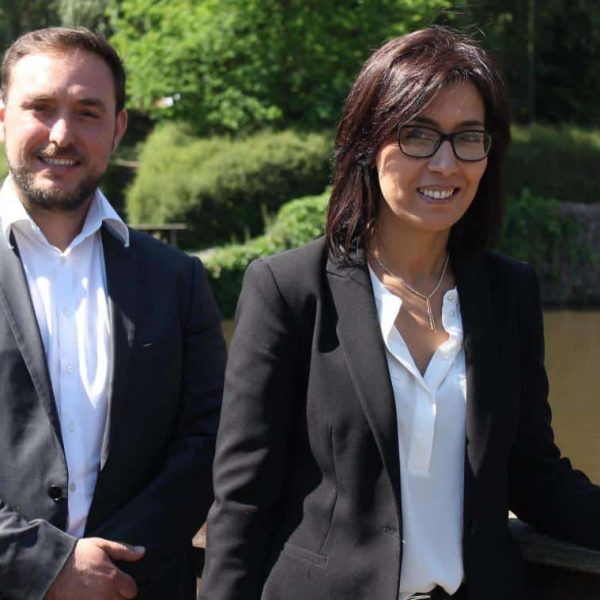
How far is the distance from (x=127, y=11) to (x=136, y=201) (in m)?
5.90

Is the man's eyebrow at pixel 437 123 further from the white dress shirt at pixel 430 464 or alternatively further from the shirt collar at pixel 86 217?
the shirt collar at pixel 86 217

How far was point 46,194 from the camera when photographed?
2746 mm

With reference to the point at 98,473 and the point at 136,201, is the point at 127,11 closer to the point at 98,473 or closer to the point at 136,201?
the point at 136,201

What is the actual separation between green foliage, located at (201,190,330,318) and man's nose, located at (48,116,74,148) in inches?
527

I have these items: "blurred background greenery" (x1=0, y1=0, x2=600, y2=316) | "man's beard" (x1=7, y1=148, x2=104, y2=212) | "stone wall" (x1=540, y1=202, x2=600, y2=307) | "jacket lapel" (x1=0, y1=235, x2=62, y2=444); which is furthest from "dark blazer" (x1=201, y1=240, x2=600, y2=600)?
"stone wall" (x1=540, y1=202, x2=600, y2=307)

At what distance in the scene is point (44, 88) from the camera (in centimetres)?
275

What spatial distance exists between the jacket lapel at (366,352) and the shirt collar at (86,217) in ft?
2.20

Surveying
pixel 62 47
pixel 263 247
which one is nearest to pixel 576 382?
pixel 263 247

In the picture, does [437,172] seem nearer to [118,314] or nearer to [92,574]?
[118,314]

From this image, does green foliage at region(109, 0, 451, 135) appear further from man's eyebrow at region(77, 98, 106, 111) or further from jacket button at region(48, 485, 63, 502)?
jacket button at region(48, 485, 63, 502)

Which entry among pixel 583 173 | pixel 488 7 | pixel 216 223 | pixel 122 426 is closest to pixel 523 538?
pixel 122 426

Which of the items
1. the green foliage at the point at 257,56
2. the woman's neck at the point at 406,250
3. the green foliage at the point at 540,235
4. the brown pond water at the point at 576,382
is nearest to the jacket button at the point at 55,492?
the woman's neck at the point at 406,250

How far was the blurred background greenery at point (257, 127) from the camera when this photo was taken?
19.6 metres

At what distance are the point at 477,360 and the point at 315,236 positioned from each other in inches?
556
